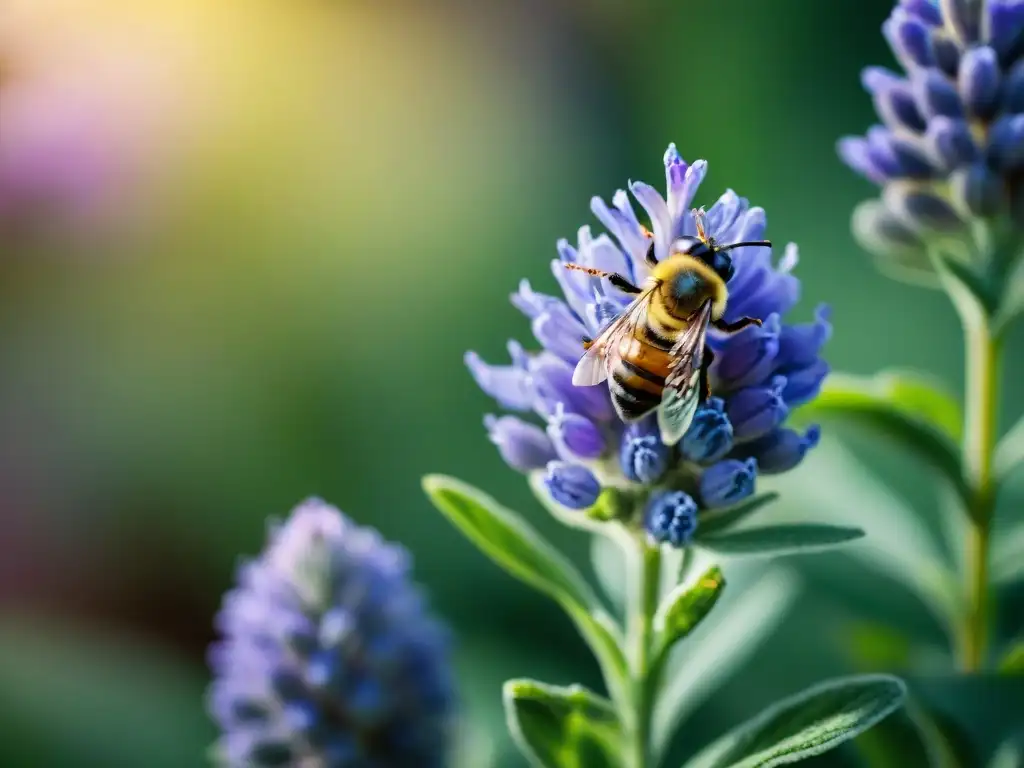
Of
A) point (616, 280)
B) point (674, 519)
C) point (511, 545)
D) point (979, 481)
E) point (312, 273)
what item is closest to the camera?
point (674, 519)

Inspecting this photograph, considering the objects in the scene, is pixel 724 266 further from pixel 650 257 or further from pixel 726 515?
pixel 726 515

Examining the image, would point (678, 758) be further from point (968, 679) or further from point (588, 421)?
point (588, 421)

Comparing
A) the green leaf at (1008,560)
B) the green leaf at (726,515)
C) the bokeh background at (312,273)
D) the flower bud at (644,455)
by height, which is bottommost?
the green leaf at (1008,560)

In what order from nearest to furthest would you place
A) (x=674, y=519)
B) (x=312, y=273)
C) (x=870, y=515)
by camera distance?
1. (x=674, y=519)
2. (x=870, y=515)
3. (x=312, y=273)

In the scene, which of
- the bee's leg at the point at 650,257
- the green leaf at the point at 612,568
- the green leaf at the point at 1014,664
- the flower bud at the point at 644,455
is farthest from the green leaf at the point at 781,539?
the green leaf at the point at 612,568

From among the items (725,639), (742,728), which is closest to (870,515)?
(725,639)

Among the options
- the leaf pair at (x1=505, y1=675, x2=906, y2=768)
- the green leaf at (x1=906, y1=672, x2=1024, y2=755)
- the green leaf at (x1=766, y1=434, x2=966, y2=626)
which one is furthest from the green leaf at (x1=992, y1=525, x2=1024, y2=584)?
the leaf pair at (x1=505, y1=675, x2=906, y2=768)

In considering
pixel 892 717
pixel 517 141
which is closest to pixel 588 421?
pixel 892 717

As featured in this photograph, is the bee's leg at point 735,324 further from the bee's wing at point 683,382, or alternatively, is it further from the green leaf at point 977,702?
the green leaf at point 977,702
